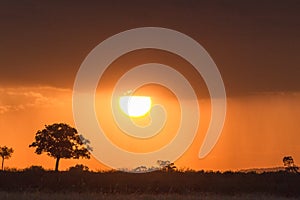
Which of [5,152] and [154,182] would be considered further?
[5,152]

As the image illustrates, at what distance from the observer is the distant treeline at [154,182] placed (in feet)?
151

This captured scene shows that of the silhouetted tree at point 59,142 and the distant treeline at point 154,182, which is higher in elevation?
the silhouetted tree at point 59,142

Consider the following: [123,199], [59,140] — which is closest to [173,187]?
[123,199]

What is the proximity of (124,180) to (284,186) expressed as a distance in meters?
10.9

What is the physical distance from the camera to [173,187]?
4731 centimetres

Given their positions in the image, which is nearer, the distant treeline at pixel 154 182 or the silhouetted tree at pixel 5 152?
the distant treeline at pixel 154 182

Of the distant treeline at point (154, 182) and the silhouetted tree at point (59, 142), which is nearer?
the distant treeline at point (154, 182)

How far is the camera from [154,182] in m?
49.0

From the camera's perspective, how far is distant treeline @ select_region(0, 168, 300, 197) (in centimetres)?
4592

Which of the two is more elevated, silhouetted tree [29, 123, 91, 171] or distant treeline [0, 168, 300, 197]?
silhouetted tree [29, 123, 91, 171]

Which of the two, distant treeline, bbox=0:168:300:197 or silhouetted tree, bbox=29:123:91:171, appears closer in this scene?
distant treeline, bbox=0:168:300:197

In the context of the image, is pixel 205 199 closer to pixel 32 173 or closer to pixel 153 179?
pixel 153 179

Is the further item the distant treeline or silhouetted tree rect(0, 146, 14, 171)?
silhouetted tree rect(0, 146, 14, 171)

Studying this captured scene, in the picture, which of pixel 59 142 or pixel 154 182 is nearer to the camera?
pixel 154 182
